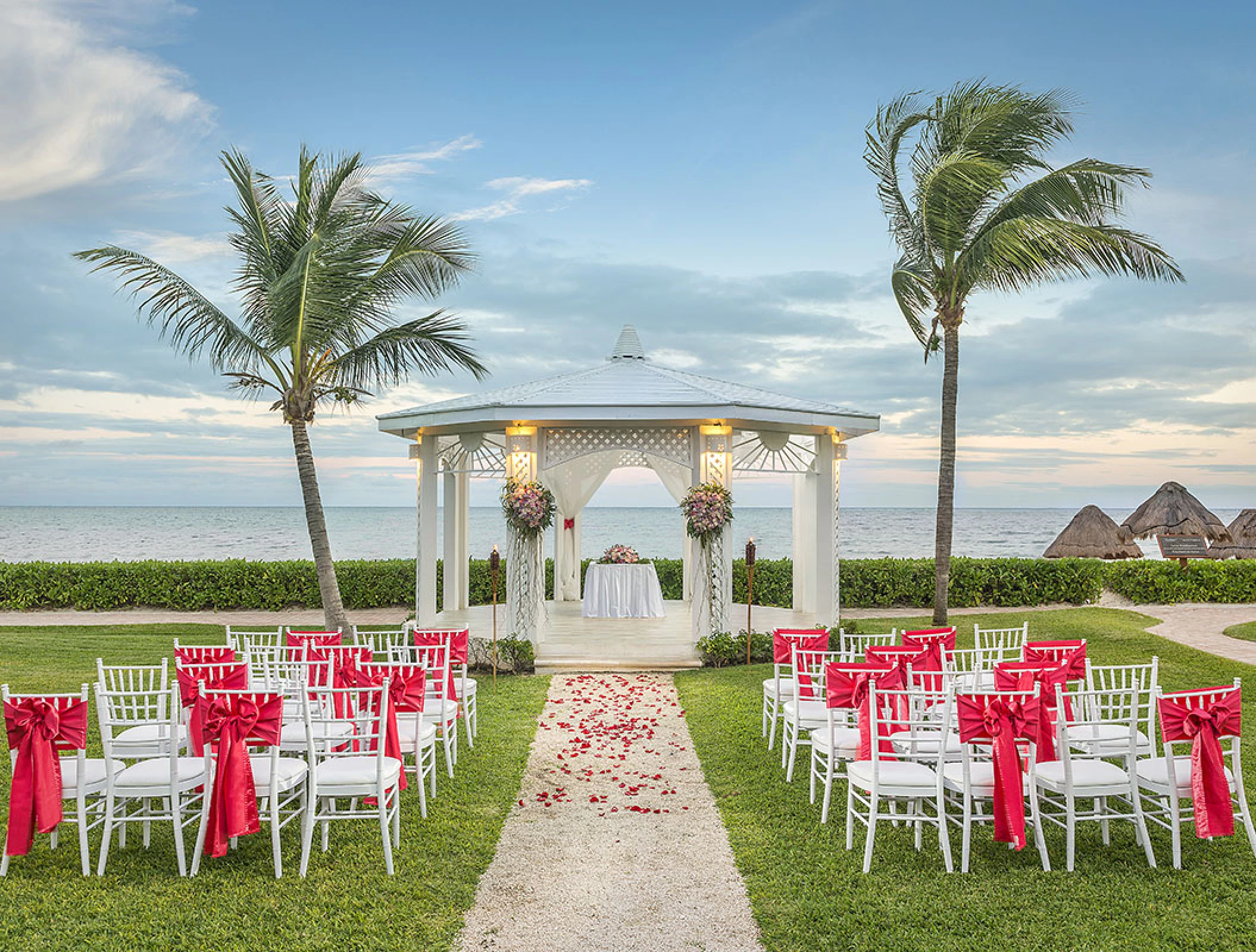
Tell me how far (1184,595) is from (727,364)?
54.0 ft

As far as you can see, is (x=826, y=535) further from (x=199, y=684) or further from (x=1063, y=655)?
(x=199, y=684)

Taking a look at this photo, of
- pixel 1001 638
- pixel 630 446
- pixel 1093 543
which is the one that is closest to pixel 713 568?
pixel 630 446

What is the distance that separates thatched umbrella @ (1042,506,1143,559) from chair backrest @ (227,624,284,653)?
15.5 m

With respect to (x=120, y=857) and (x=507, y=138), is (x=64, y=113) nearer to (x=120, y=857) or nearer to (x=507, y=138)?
(x=507, y=138)

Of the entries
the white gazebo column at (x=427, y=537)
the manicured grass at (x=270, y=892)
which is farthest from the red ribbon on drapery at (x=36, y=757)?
the white gazebo column at (x=427, y=537)

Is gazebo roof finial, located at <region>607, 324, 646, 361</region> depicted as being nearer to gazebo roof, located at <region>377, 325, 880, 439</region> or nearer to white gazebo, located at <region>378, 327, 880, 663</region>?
white gazebo, located at <region>378, 327, 880, 663</region>

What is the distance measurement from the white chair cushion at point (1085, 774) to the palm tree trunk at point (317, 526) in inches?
298

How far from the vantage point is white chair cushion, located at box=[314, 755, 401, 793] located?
14.6ft

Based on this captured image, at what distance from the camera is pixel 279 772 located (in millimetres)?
4535

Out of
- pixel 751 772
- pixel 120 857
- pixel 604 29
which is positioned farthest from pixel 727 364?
pixel 120 857

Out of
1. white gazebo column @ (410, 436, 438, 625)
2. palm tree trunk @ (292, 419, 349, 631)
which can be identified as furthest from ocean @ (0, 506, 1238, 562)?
palm tree trunk @ (292, 419, 349, 631)

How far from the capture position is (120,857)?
14.8ft

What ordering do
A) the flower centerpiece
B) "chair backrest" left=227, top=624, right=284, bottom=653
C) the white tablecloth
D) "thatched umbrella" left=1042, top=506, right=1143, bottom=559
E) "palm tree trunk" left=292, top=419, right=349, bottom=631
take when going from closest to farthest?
1. "chair backrest" left=227, top=624, right=284, bottom=653
2. "palm tree trunk" left=292, top=419, right=349, bottom=631
3. the white tablecloth
4. the flower centerpiece
5. "thatched umbrella" left=1042, top=506, right=1143, bottom=559

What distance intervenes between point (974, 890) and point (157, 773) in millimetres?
4187
